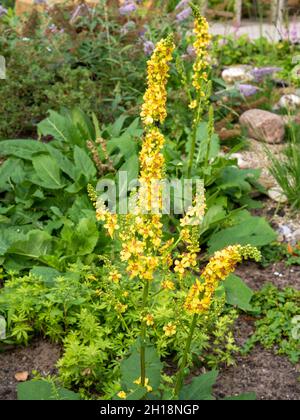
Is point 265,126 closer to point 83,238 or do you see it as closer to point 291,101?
point 291,101

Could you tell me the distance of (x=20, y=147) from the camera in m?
4.62

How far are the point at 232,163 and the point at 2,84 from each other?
1.77 m

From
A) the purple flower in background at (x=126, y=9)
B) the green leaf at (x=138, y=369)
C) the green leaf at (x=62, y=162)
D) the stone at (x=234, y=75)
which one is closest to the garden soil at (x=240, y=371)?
the green leaf at (x=138, y=369)

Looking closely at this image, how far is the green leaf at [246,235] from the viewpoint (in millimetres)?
4043

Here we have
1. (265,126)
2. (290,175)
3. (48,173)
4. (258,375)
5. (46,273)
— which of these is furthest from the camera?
(265,126)

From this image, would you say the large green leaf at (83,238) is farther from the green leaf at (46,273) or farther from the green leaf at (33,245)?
the green leaf at (46,273)

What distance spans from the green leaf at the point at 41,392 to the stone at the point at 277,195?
2293 mm

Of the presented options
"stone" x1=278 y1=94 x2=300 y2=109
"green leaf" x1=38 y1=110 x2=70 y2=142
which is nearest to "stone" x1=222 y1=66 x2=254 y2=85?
"stone" x1=278 y1=94 x2=300 y2=109

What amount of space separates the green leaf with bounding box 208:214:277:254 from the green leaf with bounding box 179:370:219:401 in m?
1.31

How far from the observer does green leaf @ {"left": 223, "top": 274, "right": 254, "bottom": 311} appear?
364 centimetres

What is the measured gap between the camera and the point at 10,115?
5094 millimetres

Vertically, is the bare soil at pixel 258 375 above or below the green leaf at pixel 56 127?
below

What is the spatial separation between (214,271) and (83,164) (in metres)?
2.11

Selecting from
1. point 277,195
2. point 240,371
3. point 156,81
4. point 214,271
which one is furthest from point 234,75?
point 214,271
